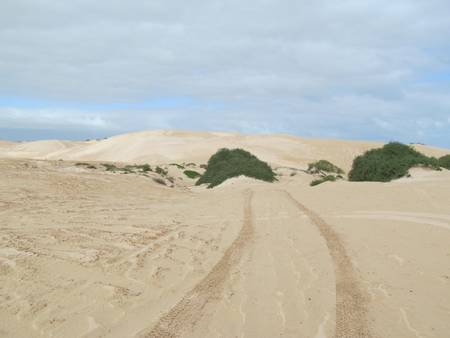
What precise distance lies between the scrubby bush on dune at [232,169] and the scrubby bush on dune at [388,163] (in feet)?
17.6

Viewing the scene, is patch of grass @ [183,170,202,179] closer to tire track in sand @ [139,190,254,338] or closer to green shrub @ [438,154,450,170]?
green shrub @ [438,154,450,170]

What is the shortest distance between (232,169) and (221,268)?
2495 centimetres

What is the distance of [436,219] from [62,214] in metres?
8.16

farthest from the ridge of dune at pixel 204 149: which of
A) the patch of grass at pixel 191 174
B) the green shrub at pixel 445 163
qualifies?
the green shrub at pixel 445 163

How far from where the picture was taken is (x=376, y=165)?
27.2 meters

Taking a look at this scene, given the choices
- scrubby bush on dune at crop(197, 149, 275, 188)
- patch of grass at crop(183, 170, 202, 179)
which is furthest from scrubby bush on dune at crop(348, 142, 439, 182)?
patch of grass at crop(183, 170, 202, 179)

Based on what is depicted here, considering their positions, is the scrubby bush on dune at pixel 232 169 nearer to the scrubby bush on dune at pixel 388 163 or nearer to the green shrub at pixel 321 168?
the scrubby bush on dune at pixel 388 163

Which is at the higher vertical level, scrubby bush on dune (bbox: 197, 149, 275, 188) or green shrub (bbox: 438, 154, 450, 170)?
green shrub (bbox: 438, 154, 450, 170)

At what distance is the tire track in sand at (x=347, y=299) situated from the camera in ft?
15.8

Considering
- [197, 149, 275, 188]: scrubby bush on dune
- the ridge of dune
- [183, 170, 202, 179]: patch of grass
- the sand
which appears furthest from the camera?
the ridge of dune

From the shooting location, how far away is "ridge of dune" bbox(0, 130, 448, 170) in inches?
2487

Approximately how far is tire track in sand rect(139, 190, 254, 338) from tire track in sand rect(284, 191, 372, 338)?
1320 mm

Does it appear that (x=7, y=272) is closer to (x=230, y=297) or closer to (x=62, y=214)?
(x=230, y=297)

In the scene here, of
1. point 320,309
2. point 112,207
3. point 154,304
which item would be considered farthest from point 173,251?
point 112,207
